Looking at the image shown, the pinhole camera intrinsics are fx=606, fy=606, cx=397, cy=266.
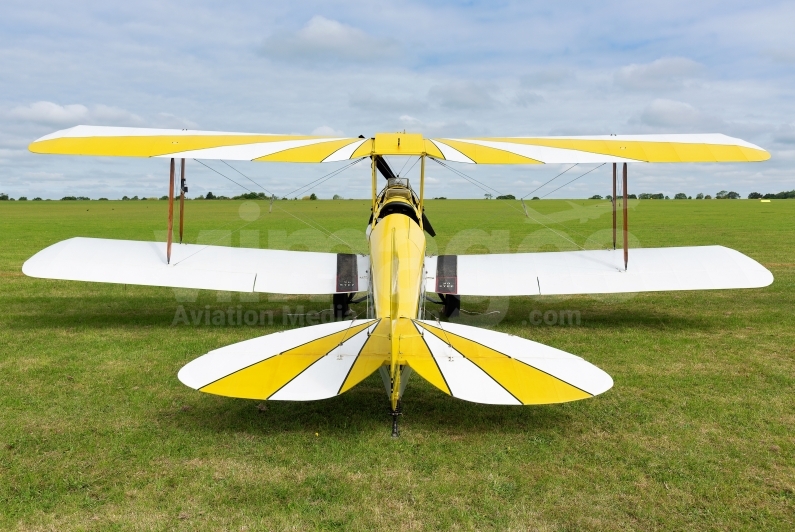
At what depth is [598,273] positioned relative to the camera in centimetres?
845

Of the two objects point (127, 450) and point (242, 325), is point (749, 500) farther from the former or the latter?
point (242, 325)

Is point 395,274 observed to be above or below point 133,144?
below

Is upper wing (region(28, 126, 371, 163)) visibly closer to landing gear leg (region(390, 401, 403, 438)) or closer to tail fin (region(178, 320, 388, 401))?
tail fin (region(178, 320, 388, 401))

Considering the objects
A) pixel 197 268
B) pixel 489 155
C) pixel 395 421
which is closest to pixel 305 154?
pixel 489 155

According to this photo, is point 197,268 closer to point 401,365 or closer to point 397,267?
point 397,267

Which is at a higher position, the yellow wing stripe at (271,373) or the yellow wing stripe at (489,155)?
the yellow wing stripe at (489,155)

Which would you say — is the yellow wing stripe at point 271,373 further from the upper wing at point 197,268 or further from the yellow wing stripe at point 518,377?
the upper wing at point 197,268

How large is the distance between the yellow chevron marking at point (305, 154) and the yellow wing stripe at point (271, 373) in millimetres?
2360

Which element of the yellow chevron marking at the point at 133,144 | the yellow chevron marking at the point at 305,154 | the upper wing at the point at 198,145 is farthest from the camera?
the yellow chevron marking at the point at 133,144

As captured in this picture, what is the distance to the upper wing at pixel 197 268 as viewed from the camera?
8.09 metres

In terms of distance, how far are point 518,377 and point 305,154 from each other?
11.1 feet

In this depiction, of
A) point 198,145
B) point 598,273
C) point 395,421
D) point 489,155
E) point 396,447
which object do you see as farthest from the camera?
point 598,273

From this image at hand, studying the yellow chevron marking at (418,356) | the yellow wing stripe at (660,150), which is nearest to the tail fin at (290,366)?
the yellow chevron marking at (418,356)

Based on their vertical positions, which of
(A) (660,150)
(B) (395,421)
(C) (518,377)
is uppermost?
(A) (660,150)
